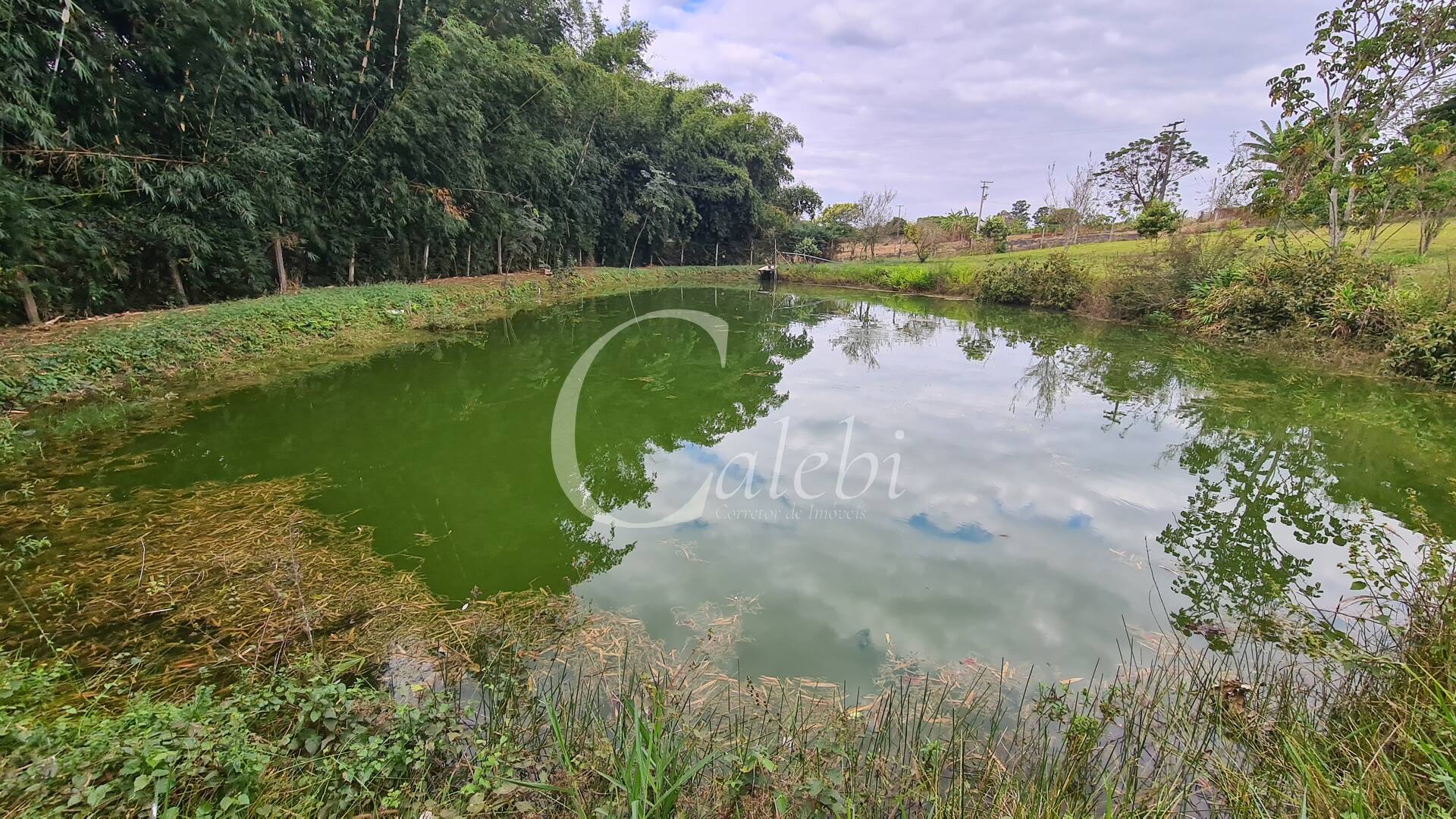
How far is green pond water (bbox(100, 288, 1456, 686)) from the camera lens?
8.58ft

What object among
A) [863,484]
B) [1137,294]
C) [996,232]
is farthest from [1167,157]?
[863,484]

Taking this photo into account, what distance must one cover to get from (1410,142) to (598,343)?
38.0 ft

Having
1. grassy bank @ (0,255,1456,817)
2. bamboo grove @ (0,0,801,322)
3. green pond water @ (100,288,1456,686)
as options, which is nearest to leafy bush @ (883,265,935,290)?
bamboo grove @ (0,0,801,322)

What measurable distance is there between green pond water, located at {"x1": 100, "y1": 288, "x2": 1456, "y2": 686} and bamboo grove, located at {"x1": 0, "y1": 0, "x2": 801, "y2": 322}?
2401mm

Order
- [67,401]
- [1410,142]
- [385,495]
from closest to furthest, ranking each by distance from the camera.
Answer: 1. [385,495]
2. [67,401]
3. [1410,142]

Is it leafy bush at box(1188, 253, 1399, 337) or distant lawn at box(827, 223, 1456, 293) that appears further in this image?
distant lawn at box(827, 223, 1456, 293)

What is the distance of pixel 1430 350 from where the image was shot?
6141 millimetres

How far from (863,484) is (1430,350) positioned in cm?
728

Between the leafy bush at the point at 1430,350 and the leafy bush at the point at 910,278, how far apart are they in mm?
11233

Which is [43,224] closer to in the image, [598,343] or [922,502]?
[598,343]

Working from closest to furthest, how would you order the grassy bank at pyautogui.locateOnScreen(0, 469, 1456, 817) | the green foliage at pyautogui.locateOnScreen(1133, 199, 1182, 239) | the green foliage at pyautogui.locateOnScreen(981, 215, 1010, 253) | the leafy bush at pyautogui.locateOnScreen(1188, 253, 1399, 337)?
the grassy bank at pyautogui.locateOnScreen(0, 469, 1456, 817)
the leafy bush at pyautogui.locateOnScreen(1188, 253, 1399, 337)
the green foliage at pyautogui.locateOnScreen(1133, 199, 1182, 239)
the green foliage at pyautogui.locateOnScreen(981, 215, 1010, 253)

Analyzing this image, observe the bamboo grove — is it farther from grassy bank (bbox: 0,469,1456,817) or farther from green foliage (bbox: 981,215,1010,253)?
green foliage (bbox: 981,215,1010,253)

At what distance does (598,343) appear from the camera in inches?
351

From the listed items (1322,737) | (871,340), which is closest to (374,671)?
(1322,737)
